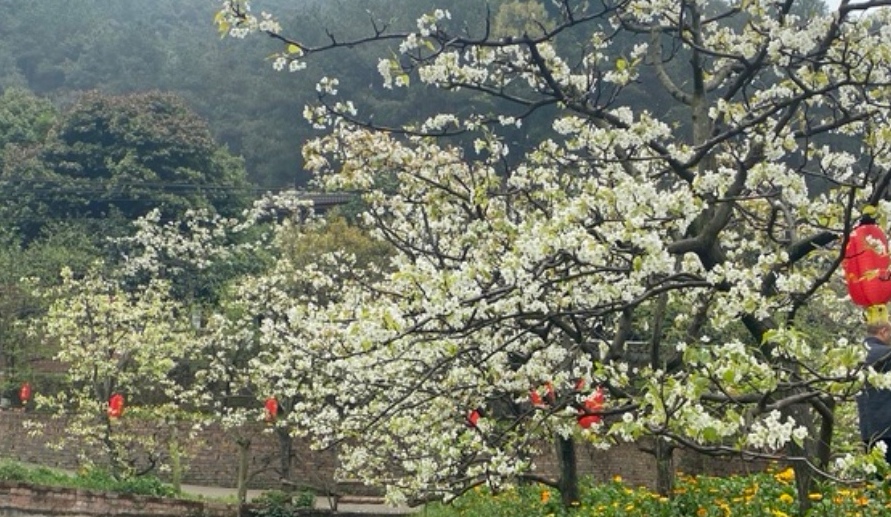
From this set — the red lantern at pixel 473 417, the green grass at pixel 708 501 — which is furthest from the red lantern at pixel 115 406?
the red lantern at pixel 473 417

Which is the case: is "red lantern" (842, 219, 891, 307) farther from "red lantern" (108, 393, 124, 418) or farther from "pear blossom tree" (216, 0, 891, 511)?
"red lantern" (108, 393, 124, 418)

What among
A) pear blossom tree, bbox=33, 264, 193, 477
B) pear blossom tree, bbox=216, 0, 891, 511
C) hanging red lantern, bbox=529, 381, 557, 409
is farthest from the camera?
pear blossom tree, bbox=33, 264, 193, 477

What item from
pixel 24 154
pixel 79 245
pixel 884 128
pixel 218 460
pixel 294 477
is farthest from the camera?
pixel 24 154

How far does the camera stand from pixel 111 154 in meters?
32.1

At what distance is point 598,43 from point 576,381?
7.71 ft

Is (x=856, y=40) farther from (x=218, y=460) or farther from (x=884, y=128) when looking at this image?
(x=218, y=460)

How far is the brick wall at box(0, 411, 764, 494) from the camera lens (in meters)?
16.8

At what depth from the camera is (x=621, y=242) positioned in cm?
527

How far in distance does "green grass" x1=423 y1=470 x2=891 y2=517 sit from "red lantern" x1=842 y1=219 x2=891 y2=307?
794 mm

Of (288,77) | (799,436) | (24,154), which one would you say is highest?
(288,77)

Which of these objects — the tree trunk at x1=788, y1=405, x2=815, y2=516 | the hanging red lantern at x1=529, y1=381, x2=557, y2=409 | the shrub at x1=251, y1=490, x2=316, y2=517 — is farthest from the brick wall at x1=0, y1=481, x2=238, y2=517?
the tree trunk at x1=788, y1=405, x2=815, y2=516

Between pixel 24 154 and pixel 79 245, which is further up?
pixel 24 154

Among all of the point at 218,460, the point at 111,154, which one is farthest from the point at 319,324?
the point at 111,154

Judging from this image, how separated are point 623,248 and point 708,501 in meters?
2.64
